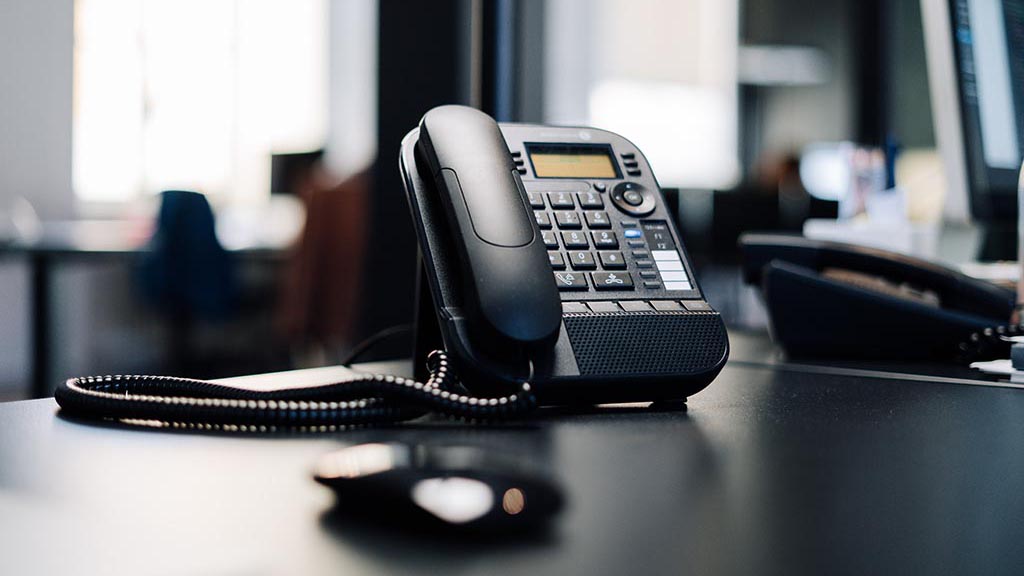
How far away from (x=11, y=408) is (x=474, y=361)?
9.4 inches

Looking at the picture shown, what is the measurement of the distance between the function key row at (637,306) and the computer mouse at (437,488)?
0.20 metres

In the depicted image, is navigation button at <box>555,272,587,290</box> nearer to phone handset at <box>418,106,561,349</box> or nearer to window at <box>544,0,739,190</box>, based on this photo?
phone handset at <box>418,106,561,349</box>

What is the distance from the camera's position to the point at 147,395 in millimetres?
509

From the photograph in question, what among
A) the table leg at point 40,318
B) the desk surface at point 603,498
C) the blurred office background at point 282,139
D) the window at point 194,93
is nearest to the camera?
the desk surface at point 603,498

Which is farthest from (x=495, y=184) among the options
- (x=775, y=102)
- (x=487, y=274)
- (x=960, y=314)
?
(x=775, y=102)

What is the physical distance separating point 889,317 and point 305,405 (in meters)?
0.55

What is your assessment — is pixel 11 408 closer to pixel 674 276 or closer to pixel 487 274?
pixel 487 274

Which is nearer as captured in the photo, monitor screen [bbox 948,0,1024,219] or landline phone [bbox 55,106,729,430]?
landline phone [bbox 55,106,729,430]

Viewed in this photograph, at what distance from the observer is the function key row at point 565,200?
0.58 meters

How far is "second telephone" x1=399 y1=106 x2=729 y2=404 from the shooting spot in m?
0.50

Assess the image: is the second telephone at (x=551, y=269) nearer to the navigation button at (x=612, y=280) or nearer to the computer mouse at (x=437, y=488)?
the navigation button at (x=612, y=280)

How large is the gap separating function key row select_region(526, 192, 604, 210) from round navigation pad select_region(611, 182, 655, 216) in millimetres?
12


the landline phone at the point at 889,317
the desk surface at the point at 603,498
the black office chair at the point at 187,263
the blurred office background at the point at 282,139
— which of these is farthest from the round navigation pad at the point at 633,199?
the black office chair at the point at 187,263

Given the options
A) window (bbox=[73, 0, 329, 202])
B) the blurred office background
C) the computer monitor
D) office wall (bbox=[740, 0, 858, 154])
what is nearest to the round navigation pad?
the computer monitor
